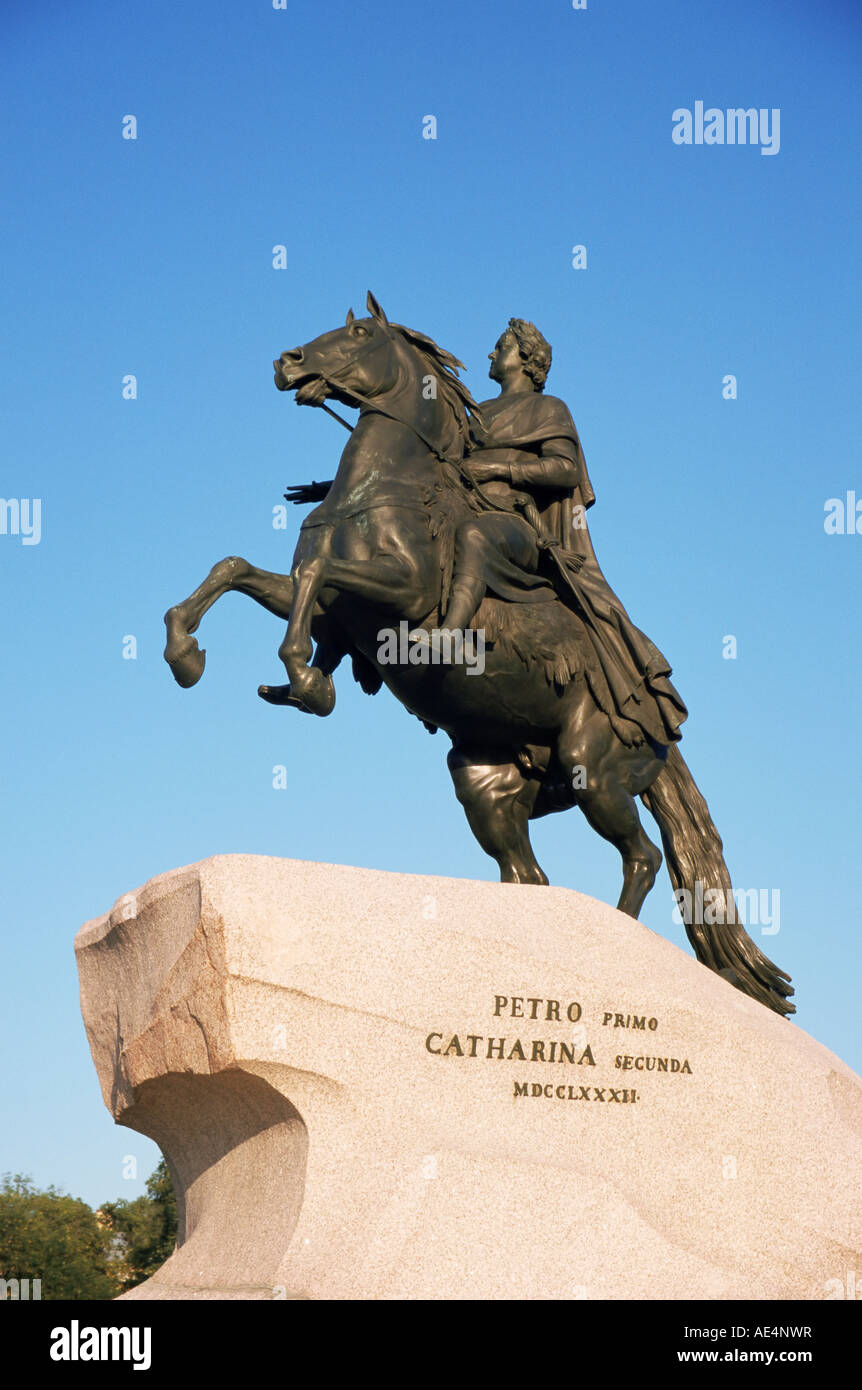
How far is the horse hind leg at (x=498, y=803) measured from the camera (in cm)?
962

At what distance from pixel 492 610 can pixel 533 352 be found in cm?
219

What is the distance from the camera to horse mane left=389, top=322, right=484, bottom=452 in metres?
9.45

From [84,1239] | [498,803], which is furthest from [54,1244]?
[498,803]

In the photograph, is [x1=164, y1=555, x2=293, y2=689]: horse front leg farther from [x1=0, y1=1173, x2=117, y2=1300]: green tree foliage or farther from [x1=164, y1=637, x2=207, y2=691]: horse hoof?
[x1=0, y1=1173, x2=117, y2=1300]: green tree foliage

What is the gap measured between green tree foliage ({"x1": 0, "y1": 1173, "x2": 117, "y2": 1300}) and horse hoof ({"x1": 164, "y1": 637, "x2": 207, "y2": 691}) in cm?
2321

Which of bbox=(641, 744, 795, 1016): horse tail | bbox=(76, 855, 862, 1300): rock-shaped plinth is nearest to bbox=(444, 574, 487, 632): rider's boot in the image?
bbox=(76, 855, 862, 1300): rock-shaped plinth

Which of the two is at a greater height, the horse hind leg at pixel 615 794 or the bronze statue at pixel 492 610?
the bronze statue at pixel 492 610

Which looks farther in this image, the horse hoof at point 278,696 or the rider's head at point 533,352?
the rider's head at point 533,352

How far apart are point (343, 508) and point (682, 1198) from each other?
13.0ft

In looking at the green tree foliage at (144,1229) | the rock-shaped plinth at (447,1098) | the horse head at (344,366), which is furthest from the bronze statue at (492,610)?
the green tree foliage at (144,1229)

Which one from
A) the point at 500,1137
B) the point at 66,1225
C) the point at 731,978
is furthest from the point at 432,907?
the point at 66,1225

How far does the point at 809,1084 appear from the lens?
320 inches

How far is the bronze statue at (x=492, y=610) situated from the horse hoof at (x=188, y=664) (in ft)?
0.42

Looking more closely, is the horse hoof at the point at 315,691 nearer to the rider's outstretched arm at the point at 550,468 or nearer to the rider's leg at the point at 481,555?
the rider's leg at the point at 481,555
